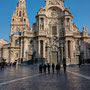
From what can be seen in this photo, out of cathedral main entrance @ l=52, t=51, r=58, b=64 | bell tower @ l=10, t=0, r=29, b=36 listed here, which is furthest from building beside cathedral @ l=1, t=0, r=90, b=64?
bell tower @ l=10, t=0, r=29, b=36

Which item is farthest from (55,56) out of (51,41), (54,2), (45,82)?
(45,82)

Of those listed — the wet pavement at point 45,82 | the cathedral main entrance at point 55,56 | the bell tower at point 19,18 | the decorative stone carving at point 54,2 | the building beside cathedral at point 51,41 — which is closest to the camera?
the wet pavement at point 45,82

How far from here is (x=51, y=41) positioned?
3728cm

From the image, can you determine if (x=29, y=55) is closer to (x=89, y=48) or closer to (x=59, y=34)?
(x=59, y=34)

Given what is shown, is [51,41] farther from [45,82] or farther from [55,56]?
[45,82]

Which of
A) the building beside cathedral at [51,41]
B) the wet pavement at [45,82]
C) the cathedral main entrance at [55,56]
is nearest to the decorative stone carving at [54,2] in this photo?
the building beside cathedral at [51,41]

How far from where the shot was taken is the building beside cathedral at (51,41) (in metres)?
35.8

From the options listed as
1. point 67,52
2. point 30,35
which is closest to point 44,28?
point 30,35

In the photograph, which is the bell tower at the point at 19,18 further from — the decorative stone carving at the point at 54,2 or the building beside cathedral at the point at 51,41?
the building beside cathedral at the point at 51,41

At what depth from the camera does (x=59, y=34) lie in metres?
38.8

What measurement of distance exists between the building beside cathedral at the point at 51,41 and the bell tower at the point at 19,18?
31.4m

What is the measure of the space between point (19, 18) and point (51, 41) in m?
42.7

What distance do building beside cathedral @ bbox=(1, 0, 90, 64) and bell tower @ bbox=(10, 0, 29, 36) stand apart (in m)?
31.4

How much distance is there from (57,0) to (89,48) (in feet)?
61.1
